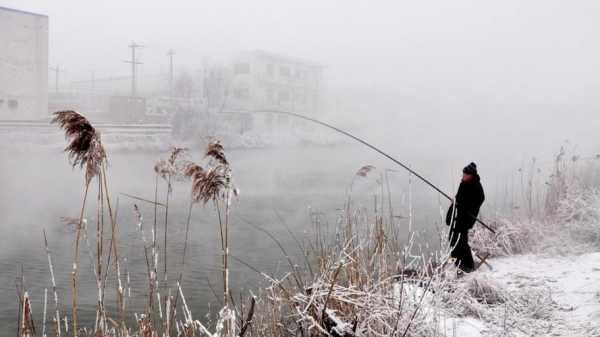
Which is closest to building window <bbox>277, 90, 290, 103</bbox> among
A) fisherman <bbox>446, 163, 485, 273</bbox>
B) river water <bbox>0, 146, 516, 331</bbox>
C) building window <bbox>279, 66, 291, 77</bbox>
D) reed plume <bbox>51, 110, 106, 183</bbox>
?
building window <bbox>279, 66, 291, 77</bbox>

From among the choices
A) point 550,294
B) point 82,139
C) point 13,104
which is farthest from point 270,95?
point 82,139

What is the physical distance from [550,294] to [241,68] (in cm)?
4819

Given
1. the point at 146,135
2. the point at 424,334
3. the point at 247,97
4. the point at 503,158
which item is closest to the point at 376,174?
the point at 503,158

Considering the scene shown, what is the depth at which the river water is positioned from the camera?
927 cm

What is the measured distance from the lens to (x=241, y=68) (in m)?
51.2

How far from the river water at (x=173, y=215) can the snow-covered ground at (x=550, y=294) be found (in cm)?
176

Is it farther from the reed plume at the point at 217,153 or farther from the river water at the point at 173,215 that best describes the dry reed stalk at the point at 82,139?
the river water at the point at 173,215

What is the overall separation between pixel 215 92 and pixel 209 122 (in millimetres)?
12676

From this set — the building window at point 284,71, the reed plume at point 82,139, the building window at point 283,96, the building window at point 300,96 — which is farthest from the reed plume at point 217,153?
the building window at point 300,96

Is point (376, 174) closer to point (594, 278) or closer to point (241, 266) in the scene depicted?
point (241, 266)

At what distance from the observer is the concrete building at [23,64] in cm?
3102

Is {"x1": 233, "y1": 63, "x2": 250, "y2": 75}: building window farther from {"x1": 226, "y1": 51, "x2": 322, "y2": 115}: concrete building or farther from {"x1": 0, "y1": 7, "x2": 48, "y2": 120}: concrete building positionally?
{"x1": 0, "y1": 7, "x2": 48, "y2": 120}: concrete building

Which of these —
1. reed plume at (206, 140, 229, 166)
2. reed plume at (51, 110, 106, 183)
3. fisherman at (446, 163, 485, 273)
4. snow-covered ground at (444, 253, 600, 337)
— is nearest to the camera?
reed plume at (51, 110, 106, 183)

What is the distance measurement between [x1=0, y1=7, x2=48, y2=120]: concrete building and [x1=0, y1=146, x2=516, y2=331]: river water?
685 cm
